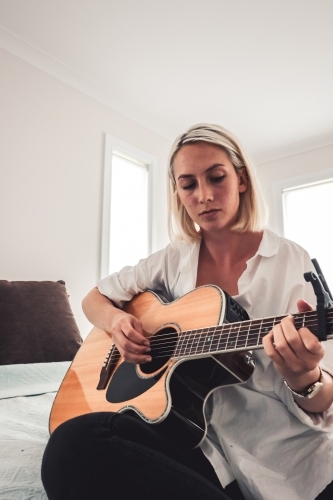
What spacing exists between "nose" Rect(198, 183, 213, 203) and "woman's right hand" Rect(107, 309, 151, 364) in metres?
0.36

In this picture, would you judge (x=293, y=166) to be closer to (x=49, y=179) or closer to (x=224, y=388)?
(x=49, y=179)

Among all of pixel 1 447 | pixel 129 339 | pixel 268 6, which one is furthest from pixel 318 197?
pixel 1 447

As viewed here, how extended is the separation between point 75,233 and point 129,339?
6.04 feet

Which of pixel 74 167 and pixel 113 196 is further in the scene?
pixel 113 196

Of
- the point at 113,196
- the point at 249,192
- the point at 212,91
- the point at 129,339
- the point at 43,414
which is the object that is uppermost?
the point at 212,91

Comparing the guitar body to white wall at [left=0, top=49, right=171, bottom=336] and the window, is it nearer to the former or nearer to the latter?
white wall at [left=0, top=49, right=171, bottom=336]

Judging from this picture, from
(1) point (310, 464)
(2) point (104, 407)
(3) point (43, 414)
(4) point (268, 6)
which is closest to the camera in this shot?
(1) point (310, 464)

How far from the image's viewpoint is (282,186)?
12.9ft

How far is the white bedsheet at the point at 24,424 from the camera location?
622 millimetres

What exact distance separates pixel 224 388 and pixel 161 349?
0.52 feet

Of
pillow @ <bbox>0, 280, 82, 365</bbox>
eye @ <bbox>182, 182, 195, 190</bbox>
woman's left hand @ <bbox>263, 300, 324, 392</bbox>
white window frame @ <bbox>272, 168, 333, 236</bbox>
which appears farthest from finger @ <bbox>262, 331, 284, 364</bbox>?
white window frame @ <bbox>272, 168, 333, 236</bbox>

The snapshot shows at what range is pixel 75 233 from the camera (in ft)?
8.69

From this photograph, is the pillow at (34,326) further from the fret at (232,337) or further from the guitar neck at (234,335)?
the fret at (232,337)

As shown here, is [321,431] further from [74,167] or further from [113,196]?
[113,196]
